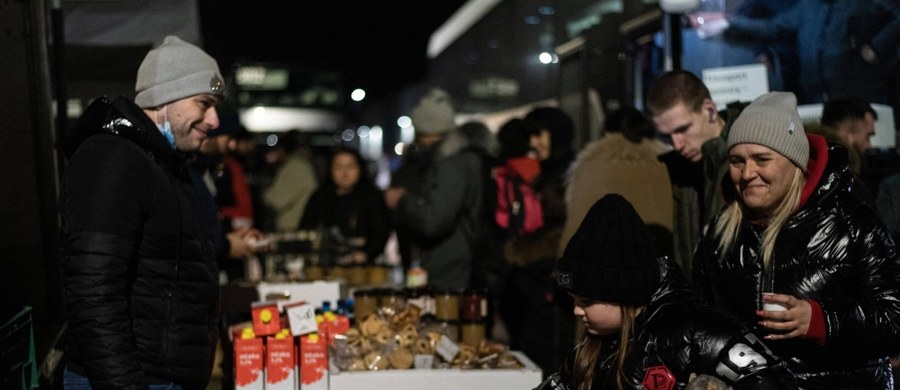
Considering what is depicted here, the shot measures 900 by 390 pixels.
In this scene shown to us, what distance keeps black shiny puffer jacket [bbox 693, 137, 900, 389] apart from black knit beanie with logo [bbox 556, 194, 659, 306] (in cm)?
62

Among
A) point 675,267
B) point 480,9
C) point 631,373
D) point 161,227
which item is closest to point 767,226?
point 675,267

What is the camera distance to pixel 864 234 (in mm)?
3139

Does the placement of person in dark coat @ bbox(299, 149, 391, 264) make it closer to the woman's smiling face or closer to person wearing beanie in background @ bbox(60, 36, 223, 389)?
person wearing beanie in background @ bbox(60, 36, 223, 389)

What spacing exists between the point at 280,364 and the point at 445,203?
2.48m

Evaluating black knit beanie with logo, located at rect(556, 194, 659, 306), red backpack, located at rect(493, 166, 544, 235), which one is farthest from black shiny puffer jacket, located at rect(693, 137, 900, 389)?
red backpack, located at rect(493, 166, 544, 235)

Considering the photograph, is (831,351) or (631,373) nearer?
(631,373)

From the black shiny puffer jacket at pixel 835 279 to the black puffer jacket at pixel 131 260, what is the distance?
6.42 ft

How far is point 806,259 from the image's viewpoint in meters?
3.22

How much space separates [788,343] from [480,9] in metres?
15.1

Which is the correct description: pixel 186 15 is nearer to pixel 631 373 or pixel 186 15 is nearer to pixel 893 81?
pixel 631 373

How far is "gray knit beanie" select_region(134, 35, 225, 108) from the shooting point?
3.43 metres

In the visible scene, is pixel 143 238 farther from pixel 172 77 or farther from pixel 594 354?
pixel 594 354

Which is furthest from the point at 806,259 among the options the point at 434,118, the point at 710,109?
the point at 434,118

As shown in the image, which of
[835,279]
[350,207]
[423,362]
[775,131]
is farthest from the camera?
[350,207]
